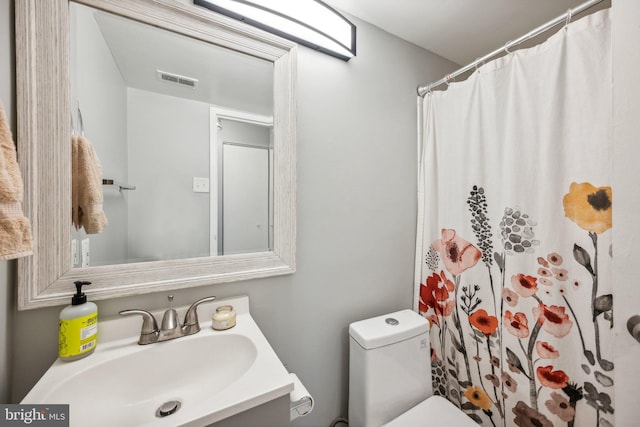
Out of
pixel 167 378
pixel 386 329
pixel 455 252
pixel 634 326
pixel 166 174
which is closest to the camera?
pixel 634 326

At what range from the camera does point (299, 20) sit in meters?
0.91

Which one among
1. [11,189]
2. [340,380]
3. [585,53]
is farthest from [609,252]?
[11,189]

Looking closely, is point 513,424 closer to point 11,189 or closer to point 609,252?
point 609,252

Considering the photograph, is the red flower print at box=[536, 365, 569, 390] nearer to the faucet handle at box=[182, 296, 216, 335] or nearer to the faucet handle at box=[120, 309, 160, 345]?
the faucet handle at box=[182, 296, 216, 335]

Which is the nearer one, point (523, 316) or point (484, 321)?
point (523, 316)

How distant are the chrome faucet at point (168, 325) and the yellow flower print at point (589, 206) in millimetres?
1348

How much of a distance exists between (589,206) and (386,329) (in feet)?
2.89

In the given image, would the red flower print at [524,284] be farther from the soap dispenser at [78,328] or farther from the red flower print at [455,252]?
the soap dispenser at [78,328]

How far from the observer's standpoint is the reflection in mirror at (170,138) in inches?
30.0

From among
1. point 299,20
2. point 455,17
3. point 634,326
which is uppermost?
point 455,17

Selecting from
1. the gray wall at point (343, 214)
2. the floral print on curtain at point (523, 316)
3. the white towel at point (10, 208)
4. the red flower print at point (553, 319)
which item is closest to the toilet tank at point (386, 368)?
the gray wall at point (343, 214)

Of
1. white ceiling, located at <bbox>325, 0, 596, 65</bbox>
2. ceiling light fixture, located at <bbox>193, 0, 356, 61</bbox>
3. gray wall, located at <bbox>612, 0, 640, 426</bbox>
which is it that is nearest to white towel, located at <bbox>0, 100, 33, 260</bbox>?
ceiling light fixture, located at <bbox>193, 0, 356, 61</bbox>

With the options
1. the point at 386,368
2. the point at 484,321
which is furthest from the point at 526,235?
the point at 386,368

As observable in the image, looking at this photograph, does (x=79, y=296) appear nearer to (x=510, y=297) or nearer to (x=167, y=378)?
(x=167, y=378)
